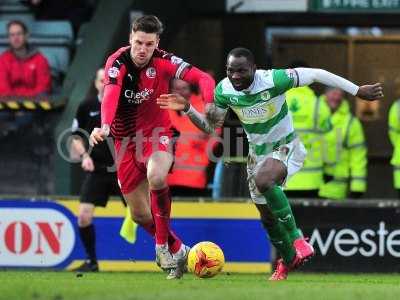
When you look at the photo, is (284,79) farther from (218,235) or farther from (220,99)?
(218,235)

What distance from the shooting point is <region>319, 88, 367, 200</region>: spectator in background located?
15344 mm

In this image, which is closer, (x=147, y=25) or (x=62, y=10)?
(x=147, y=25)

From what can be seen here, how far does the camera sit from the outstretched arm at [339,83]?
10977 millimetres

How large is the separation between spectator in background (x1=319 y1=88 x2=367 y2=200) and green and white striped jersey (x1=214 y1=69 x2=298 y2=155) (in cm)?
384

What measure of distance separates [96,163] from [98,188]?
298mm

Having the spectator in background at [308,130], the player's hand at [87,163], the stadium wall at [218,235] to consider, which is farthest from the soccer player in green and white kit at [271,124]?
the spectator in background at [308,130]

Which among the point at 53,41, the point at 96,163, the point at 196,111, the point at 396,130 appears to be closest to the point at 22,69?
the point at 53,41

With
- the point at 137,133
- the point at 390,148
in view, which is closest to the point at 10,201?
the point at 137,133

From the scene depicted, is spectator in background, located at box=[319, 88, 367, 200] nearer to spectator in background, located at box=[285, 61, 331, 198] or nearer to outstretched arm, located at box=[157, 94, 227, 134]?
spectator in background, located at box=[285, 61, 331, 198]

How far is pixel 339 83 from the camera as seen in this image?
11.1m

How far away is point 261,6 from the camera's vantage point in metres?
17.8

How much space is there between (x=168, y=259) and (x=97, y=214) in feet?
11.0

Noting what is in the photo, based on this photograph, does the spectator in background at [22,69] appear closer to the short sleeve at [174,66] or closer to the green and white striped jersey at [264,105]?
the short sleeve at [174,66]

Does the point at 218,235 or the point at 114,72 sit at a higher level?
the point at 114,72
